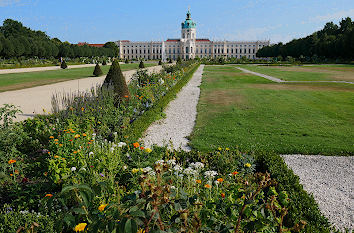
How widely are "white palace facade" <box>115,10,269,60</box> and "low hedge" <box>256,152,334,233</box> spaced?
10462cm

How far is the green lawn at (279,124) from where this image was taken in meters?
4.99

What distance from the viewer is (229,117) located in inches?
280

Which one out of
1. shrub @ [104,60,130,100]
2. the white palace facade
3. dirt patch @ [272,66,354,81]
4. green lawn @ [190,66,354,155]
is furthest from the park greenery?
the white palace facade

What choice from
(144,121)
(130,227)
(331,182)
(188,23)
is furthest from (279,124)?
(188,23)

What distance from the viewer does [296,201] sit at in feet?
8.87

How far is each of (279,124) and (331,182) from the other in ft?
9.21

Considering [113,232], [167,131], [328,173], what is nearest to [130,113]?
[167,131]

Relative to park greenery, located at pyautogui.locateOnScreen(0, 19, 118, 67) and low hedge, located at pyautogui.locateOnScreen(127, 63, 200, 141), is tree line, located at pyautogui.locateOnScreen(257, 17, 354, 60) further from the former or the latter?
low hedge, located at pyautogui.locateOnScreen(127, 63, 200, 141)

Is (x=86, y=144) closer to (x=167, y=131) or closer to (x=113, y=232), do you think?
(x=113, y=232)

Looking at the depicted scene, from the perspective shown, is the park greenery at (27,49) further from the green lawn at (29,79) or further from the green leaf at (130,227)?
the green leaf at (130,227)

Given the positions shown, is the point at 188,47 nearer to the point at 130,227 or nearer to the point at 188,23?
the point at 188,23

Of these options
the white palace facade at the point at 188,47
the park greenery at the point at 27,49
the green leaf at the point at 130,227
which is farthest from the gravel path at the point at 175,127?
the white palace facade at the point at 188,47

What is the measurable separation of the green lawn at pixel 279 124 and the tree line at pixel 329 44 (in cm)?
3471

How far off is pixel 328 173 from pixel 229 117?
3.34 meters
